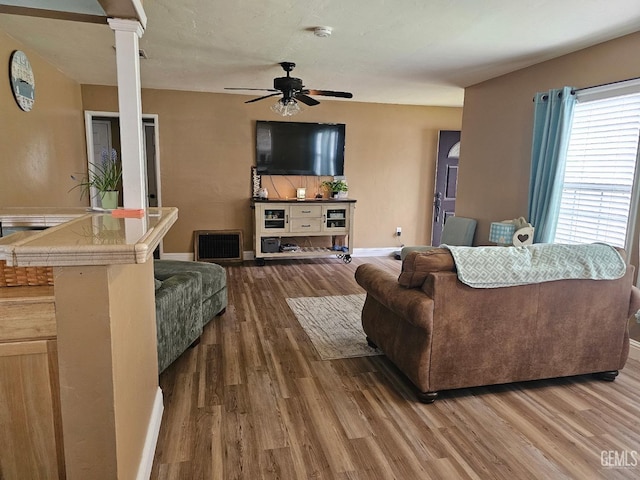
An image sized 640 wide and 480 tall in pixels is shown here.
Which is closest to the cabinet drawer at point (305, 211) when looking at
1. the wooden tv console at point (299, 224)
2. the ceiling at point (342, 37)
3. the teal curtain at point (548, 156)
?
the wooden tv console at point (299, 224)

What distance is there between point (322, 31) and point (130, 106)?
1906 millimetres

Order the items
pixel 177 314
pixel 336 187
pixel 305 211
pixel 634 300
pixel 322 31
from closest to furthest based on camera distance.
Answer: pixel 634 300 → pixel 177 314 → pixel 322 31 → pixel 305 211 → pixel 336 187

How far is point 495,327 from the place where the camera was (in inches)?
93.0

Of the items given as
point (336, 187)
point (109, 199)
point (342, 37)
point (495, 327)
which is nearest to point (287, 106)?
point (342, 37)

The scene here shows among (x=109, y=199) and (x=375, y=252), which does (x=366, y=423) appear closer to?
(x=109, y=199)

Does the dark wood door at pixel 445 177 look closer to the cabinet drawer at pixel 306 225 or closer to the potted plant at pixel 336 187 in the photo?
the potted plant at pixel 336 187

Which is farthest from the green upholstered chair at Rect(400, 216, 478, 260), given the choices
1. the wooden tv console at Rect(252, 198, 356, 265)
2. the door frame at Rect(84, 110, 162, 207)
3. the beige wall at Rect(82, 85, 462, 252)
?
the door frame at Rect(84, 110, 162, 207)

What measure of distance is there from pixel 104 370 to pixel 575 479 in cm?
196

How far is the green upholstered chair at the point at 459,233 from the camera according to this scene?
477cm

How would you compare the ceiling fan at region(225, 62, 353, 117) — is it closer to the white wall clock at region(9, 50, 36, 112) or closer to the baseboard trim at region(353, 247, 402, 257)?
the white wall clock at region(9, 50, 36, 112)

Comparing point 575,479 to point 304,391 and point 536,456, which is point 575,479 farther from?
point 304,391

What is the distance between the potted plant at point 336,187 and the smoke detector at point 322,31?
3028 mm

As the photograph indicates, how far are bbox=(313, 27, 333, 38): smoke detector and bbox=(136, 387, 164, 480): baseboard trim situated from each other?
2747 mm

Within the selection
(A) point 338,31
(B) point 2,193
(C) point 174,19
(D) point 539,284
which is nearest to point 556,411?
(D) point 539,284
